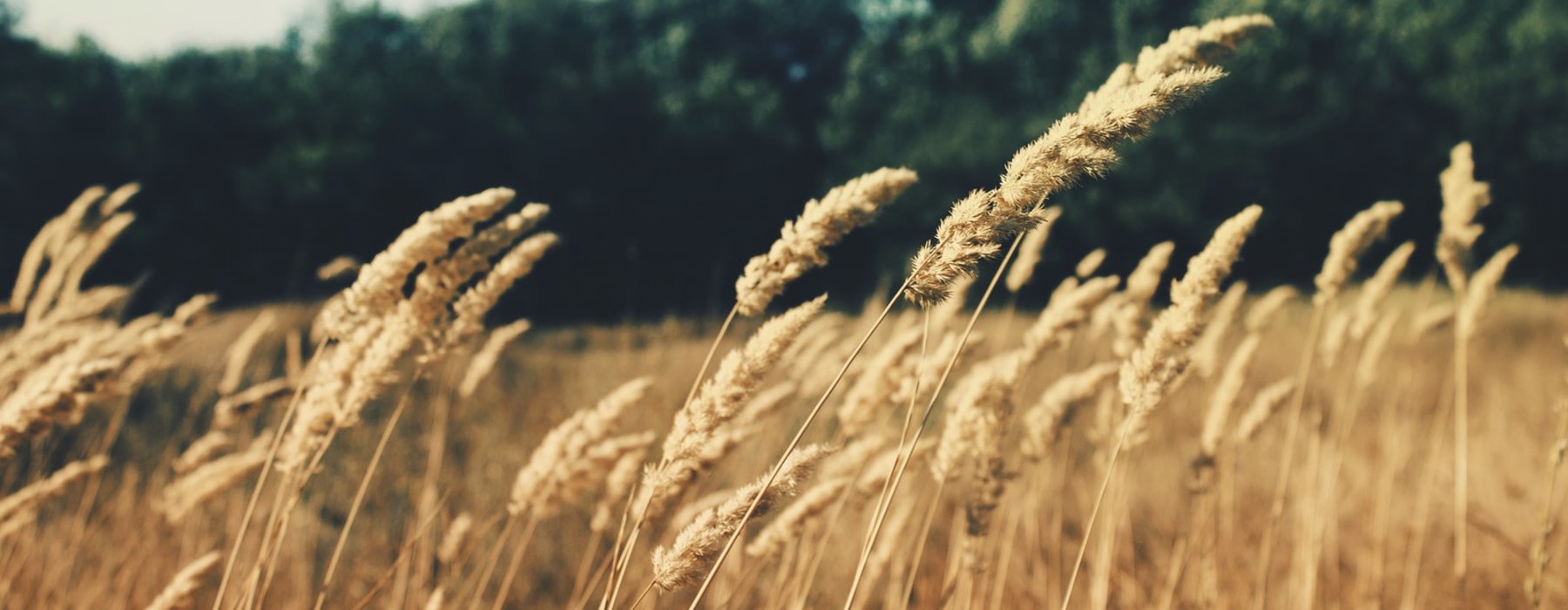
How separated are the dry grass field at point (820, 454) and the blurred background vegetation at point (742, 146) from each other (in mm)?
9925

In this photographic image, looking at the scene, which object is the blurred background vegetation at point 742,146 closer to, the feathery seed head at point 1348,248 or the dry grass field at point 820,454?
the dry grass field at point 820,454

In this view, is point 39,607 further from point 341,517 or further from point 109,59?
point 109,59

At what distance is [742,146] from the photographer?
19.8 metres

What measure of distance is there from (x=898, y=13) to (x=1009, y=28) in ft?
23.7

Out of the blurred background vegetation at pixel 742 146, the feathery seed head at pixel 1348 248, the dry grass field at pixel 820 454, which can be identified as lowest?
the dry grass field at pixel 820 454

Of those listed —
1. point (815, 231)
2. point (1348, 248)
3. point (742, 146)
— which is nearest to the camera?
point (815, 231)

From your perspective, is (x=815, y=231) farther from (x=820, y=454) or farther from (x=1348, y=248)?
(x=1348, y=248)

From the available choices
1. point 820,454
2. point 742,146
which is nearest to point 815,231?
point 820,454

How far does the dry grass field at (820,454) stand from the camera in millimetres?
1130

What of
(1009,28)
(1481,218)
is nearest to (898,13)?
(1009,28)

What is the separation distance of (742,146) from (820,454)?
62.5 ft

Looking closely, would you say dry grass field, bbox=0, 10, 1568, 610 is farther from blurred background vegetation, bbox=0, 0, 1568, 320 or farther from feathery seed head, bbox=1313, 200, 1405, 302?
blurred background vegetation, bbox=0, 0, 1568, 320

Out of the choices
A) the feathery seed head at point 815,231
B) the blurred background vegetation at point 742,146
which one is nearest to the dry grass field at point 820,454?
the feathery seed head at point 815,231

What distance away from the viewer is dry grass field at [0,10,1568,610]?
1.13 meters
